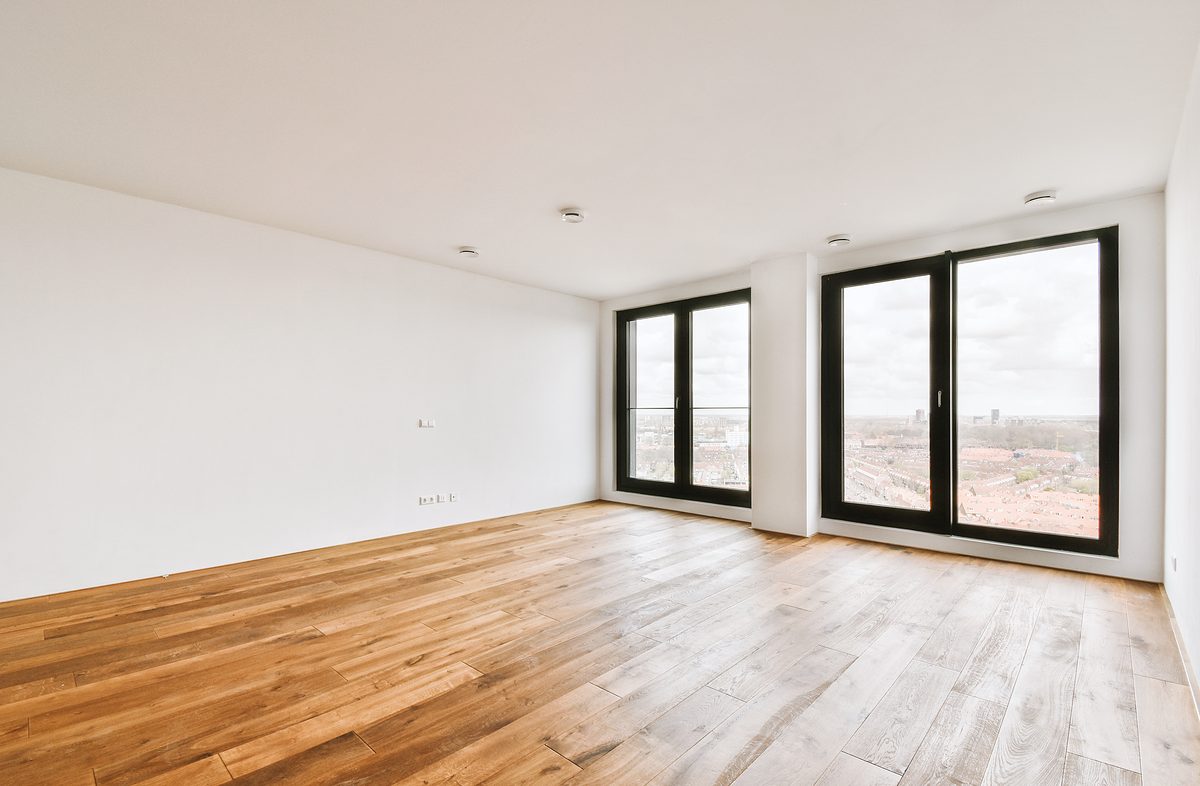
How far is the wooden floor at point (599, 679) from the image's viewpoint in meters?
1.78

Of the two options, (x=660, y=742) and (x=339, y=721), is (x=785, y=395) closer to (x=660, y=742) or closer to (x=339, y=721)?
(x=660, y=742)

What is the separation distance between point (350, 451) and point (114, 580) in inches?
70.0

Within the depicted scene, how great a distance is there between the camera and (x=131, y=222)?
381 centimetres

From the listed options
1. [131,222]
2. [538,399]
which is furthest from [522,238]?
[131,222]

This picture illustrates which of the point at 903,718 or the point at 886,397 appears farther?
the point at 886,397

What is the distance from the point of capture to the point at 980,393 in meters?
4.35

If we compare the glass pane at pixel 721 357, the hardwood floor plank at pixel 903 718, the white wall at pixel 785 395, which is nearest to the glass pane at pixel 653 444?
the glass pane at pixel 721 357

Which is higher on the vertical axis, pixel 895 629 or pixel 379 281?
pixel 379 281

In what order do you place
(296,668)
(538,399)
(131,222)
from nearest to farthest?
1. (296,668)
2. (131,222)
3. (538,399)

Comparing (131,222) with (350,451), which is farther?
(350,451)

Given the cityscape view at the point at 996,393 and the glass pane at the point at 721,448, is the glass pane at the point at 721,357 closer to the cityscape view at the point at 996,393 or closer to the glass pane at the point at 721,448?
the glass pane at the point at 721,448

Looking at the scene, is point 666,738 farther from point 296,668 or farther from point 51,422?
point 51,422

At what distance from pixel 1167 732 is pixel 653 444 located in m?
5.05

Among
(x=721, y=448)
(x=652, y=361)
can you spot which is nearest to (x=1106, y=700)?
(x=721, y=448)
